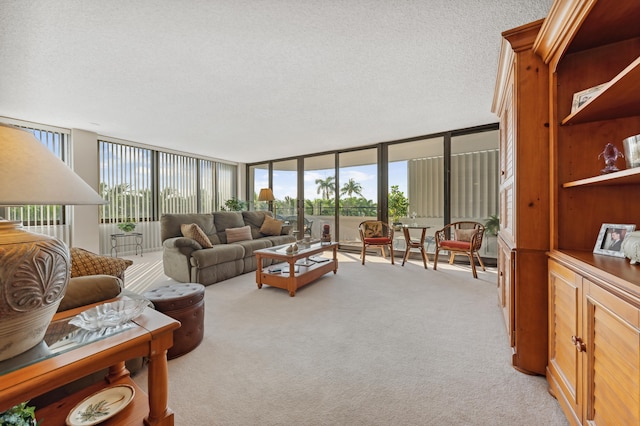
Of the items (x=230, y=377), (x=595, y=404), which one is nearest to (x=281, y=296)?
A: (x=230, y=377)

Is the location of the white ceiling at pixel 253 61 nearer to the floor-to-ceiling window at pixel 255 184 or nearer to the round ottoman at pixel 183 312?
the round ottoman at pixel 183 312

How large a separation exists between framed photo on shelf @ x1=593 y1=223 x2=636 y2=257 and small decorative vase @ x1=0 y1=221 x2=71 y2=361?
237cm

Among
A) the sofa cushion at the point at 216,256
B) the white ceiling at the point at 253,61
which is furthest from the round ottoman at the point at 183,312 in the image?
the white ceiling at the point at 253,61

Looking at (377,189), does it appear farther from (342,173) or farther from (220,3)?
(220,3)

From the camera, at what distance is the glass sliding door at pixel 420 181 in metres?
5.41

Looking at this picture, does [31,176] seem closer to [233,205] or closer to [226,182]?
[233,205]

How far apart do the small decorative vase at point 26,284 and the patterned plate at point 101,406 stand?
1.37 feet

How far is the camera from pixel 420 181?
5.63 meters

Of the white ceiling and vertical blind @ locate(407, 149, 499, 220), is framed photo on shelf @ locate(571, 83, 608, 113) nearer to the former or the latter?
the white ceiling

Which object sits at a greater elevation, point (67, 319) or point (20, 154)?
point (20, 154)

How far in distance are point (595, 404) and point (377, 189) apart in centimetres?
492

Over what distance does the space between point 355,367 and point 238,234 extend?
3.43 m

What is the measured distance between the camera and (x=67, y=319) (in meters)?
1.19

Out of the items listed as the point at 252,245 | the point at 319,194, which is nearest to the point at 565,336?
the point at 252,245
